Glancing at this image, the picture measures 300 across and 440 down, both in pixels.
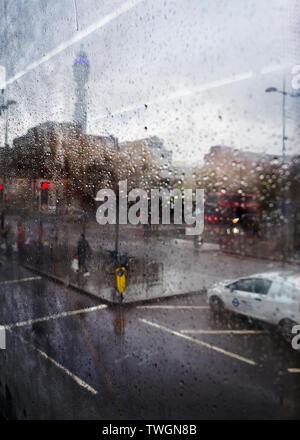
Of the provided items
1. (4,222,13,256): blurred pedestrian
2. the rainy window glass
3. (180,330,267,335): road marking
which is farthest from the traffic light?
(180,330,267,335): road marking

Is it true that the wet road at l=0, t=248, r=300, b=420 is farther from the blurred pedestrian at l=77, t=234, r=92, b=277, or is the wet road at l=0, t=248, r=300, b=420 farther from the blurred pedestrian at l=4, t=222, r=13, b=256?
the blurred pedestrian at l=4, t=222, r=13, b=256

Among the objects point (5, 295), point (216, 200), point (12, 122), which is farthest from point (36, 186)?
point (216, 200)

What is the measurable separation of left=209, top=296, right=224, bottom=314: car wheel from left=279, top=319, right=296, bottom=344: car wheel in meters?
0.18

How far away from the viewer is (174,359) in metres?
1.28

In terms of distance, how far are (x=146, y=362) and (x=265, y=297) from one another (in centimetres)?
60

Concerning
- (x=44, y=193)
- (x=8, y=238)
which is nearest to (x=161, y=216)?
(x=44, y=193)

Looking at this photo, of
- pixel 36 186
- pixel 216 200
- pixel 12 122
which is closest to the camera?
pixel 216 200

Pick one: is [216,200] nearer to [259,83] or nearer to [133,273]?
[259,83]

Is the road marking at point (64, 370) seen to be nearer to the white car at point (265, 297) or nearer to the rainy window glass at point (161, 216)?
the rainy window glass at point (161, 216)

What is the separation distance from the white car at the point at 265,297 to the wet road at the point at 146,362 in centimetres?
4

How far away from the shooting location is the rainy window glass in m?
1.00

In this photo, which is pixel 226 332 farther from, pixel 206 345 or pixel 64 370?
pixel 64 370

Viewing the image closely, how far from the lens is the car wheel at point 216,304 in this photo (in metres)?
1.10
